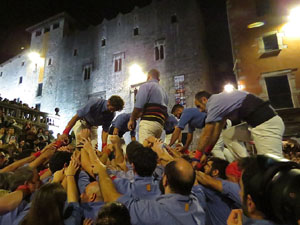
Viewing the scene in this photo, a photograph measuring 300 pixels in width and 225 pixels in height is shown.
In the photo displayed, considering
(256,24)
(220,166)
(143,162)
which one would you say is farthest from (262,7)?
(143,162)

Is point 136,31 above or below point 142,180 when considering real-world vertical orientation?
above

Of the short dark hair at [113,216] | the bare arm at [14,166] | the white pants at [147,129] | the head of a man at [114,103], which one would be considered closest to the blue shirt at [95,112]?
the head of a man at [114,103]

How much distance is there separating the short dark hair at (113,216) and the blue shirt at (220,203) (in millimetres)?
1199

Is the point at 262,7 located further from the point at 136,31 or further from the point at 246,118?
the point at 246,118

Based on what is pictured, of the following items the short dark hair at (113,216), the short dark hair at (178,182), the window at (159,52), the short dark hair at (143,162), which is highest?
the window at (159,52)

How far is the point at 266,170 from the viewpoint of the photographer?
3.58ft

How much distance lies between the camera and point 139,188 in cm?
220

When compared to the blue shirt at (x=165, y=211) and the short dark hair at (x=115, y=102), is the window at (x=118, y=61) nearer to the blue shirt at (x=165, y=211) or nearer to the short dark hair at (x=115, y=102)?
the short dark hair at (x=115, y=102)

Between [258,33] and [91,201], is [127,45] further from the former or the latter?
[91,201]

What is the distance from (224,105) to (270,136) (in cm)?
73

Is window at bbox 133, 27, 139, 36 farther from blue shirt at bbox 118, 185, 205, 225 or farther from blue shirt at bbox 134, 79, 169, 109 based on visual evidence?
blue shirt at bbox 118, 185, 205, 225

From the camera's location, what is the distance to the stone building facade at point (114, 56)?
67.2ft

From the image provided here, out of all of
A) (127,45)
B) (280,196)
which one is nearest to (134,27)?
(127,45)

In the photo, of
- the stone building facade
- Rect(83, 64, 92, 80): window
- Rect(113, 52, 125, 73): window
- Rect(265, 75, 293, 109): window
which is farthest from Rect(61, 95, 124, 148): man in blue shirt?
Rect(83, 64, 92, 80): window
